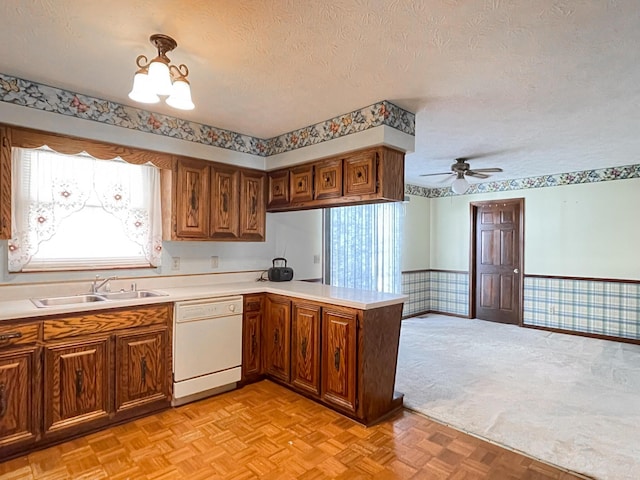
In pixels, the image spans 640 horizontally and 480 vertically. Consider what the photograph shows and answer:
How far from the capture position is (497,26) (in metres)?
1.77

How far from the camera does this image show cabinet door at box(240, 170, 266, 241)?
3.64 meters

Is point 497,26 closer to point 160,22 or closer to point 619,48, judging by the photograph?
point 619,48

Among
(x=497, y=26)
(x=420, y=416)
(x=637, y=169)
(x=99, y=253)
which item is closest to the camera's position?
(x=497, y=26)

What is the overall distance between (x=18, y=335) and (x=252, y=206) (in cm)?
211

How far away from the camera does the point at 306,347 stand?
3.02 meters

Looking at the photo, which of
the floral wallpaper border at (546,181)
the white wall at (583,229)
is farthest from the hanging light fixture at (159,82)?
the white wall at (583,229)

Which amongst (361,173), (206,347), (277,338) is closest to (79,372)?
(206,347)

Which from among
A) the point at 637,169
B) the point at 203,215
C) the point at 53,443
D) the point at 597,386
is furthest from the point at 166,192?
the point at 637,169

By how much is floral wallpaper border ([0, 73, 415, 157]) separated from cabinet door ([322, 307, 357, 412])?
151 centimetres

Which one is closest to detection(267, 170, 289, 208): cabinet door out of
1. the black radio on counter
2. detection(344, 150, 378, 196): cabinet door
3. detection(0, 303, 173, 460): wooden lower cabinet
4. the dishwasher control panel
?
the black radio on counter

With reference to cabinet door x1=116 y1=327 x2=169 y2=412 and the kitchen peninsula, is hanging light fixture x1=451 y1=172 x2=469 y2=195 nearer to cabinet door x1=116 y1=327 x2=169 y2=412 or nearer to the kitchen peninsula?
the kitchen peninsula

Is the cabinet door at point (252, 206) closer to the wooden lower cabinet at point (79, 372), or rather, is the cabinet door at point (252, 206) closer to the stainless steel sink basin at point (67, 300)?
the wooden lower cabinet at point (79, 372)

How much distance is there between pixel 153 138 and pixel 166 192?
18.6 inches

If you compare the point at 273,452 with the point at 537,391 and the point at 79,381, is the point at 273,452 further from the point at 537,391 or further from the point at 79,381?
the point at 537,391
